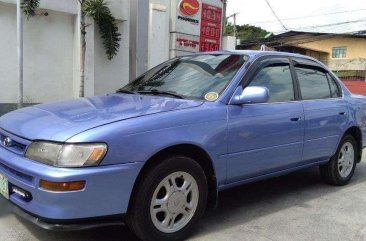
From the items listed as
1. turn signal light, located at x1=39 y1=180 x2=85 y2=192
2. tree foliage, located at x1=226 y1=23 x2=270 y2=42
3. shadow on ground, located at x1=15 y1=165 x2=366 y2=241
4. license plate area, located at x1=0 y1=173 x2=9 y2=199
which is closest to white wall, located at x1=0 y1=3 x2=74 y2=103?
shadow on ground, located at x1=15 y1=165 x2=366 y2=241

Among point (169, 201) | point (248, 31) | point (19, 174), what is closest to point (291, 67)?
point (169, 201)

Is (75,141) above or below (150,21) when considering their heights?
below

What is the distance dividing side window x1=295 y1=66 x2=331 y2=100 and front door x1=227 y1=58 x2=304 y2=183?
22 cm

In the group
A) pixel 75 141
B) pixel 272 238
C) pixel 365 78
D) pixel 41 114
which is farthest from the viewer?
pixel 365 78

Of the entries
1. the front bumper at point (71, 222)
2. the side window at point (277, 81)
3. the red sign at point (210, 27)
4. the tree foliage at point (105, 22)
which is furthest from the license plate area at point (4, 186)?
the red sign at point (210, 27)

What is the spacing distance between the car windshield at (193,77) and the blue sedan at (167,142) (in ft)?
0.04

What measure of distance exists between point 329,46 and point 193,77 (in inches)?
1561

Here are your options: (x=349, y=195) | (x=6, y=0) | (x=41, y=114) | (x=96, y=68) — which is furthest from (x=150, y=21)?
(x=41, y=114)

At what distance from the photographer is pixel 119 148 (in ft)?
10.9

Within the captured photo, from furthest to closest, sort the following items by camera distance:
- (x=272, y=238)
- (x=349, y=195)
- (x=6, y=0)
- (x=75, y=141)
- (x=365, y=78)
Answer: (x=365, y=78) < (x=6, y=0) < (x=349, y=195) < (x=272, y=238) < (x=75, y=141)

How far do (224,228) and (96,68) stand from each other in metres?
8.45

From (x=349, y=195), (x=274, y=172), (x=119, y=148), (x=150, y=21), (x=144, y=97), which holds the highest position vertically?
(x=150, y=21)

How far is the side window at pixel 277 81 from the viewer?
4705 mm

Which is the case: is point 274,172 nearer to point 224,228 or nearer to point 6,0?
point 224,228
